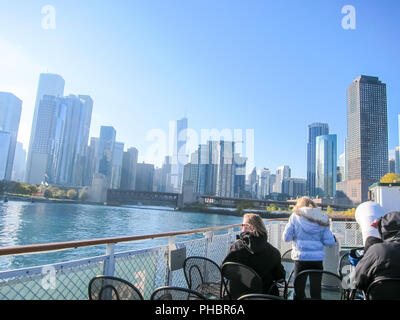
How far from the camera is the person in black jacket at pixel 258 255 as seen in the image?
7.27 feet

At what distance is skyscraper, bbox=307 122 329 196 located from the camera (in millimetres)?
131875

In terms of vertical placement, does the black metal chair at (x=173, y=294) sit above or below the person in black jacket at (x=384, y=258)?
below

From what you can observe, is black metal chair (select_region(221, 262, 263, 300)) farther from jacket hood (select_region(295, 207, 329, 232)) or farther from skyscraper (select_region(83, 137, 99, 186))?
skyscraper (select_region(83, 137, 99, 186))

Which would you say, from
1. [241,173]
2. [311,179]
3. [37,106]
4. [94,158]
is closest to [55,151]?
[94,158]

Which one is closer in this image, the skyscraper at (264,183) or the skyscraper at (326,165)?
the skyscraper at (264,183)

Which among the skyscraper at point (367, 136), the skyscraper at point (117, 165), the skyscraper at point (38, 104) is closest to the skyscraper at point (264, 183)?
the skyscraper at point (367, 136)

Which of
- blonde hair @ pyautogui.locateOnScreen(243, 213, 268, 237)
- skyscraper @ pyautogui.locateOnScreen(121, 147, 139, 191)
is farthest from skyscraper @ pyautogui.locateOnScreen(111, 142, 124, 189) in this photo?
blonde hair @ pyautogui.locateOnScreen(243, 213, 268, 237)

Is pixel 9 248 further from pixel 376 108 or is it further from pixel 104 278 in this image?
pixel 376 108

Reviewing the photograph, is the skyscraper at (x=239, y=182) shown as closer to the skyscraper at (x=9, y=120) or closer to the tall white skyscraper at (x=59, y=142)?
the tall white skyscraper at (x=59, y=142)

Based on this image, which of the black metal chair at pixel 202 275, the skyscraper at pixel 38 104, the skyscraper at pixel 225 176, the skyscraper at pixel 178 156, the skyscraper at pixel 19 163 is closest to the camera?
the black metal chair at pixel 202 275

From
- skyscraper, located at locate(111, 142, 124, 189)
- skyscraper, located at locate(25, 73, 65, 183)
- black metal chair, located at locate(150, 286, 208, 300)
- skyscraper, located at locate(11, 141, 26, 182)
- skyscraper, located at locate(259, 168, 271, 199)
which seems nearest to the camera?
black metal chair, located at locate(150, 286, 208, 300)

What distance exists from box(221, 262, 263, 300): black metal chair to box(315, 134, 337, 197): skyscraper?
130m

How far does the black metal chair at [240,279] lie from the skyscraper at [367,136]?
299 ft

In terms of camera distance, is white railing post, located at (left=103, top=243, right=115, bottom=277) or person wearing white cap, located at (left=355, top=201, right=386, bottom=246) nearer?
person wearing white cap, located at (left=355, top=201, right=386, bottom=246)
